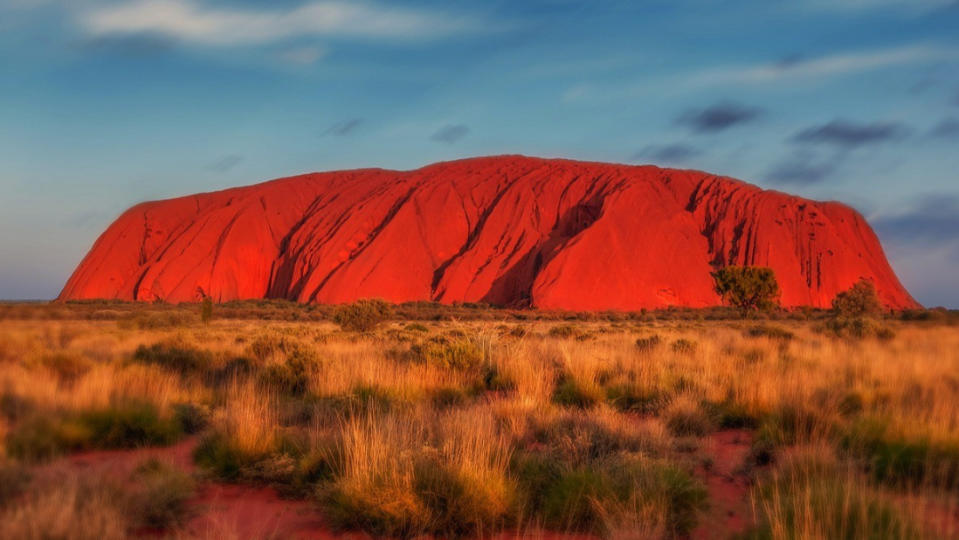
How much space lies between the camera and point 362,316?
2377cm

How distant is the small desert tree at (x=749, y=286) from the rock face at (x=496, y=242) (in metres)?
10.2

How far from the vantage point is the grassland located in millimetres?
3930

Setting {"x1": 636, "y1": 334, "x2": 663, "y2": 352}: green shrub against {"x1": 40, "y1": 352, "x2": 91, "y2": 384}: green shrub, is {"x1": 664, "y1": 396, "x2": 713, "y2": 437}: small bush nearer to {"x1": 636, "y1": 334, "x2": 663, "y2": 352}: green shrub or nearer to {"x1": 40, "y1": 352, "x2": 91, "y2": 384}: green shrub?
{"x1": 636, "y1": 334, "x2": 663, "y2": 352}: green shrub

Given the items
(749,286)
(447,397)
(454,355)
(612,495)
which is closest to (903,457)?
(612,495)

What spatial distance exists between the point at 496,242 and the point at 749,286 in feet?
69.8

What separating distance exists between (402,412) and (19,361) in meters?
8.51

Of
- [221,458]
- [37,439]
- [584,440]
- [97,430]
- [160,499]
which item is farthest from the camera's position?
[97,430]

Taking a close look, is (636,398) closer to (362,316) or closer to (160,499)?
(160,499)

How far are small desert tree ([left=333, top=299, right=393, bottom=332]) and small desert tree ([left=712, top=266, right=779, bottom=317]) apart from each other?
2358 centimetres

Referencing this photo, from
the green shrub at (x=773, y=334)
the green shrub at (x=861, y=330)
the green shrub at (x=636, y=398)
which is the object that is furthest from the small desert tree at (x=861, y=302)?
the green shrub at (x=636, y=398)

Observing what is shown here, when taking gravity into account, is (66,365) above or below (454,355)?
below

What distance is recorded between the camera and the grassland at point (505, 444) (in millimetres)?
3930

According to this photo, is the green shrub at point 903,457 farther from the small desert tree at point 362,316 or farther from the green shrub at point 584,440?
the small desert tree at point 362,316

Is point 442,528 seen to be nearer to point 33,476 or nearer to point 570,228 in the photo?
point 33,476
